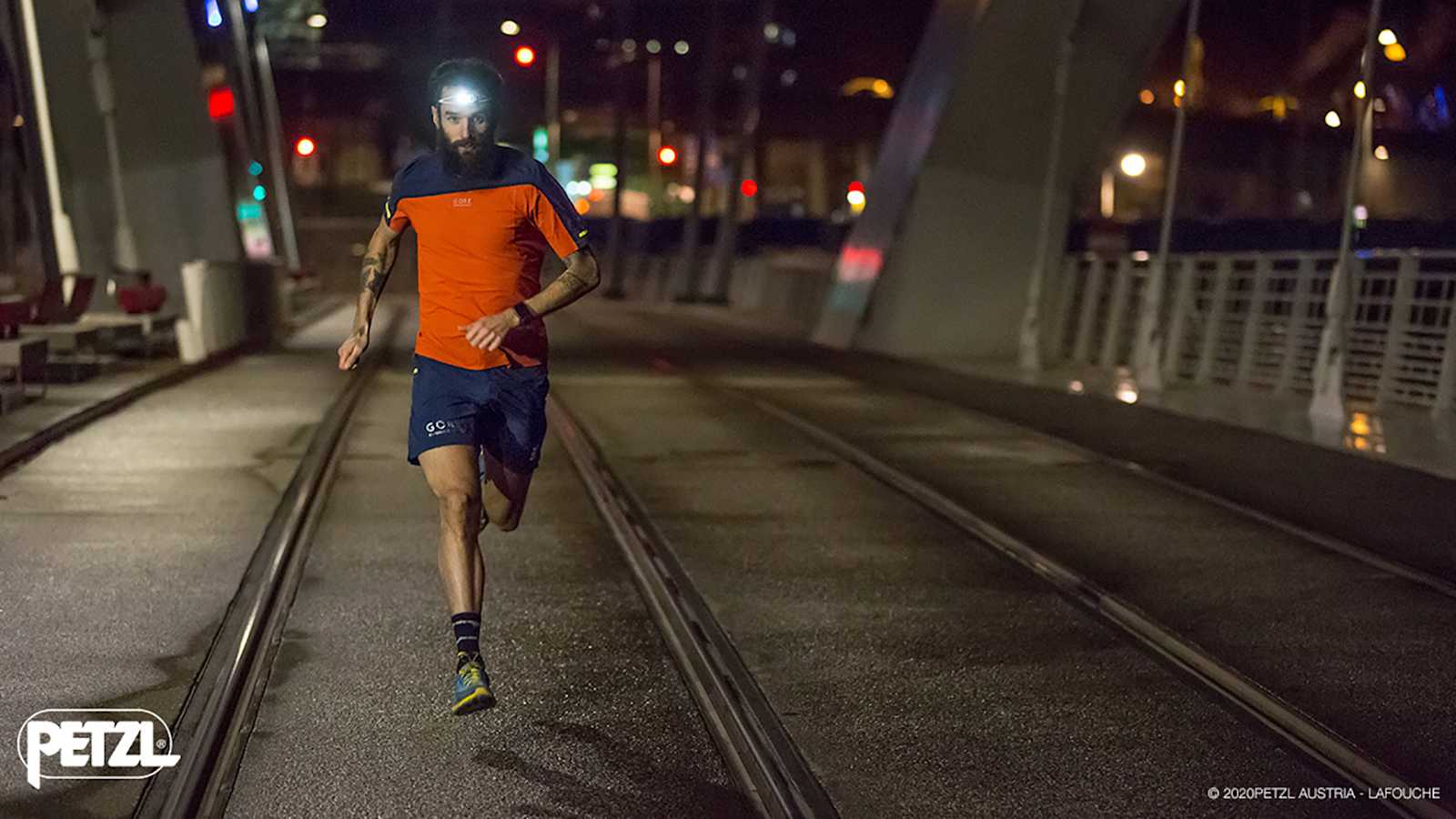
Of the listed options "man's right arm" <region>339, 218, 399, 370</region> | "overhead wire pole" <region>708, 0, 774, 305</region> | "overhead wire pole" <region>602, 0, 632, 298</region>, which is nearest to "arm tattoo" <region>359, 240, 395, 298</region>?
"man's right arm" <region>339, 218, 399, 370</region>

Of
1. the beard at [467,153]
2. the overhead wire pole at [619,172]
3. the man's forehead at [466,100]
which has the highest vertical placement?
the man's forehead at [466,100]

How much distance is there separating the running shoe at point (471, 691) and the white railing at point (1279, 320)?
14.8 metres

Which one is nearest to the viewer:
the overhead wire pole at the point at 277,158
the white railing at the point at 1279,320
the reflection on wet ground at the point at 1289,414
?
the reflection on wet ground at the point at 1289,414

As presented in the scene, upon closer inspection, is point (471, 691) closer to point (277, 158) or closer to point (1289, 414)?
point (1289, 414)

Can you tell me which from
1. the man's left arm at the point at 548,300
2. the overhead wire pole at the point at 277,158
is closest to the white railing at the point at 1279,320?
the man's left arm at the point at 548,300

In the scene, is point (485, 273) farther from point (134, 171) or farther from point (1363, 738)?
point (134, 171)

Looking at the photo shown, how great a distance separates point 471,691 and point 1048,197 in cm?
2180

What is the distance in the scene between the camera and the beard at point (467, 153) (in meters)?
6.46

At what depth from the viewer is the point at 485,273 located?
6.55 meters

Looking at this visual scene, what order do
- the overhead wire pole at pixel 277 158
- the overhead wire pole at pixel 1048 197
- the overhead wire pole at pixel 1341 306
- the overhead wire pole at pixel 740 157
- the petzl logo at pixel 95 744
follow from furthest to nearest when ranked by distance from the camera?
the overhead wire pole at pixel 277 158 < the overhead wire pole at pixel 740 157 < the overhead wire pole at pixel 1048 197 < the overhead wire pole at pixel 1341 306 < the petzl logo at pixel 95 744

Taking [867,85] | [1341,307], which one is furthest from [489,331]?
[867,85]

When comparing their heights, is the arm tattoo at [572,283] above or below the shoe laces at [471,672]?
above

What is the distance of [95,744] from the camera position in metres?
5.95

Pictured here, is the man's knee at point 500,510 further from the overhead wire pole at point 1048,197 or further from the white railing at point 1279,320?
the overhead wire pole at point 1048,197
